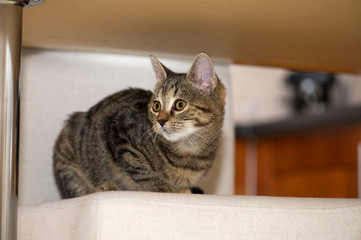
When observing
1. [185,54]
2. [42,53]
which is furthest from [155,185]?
[42,53]

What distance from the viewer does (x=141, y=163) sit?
4.99ft

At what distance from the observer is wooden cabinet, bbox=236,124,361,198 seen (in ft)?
11.7

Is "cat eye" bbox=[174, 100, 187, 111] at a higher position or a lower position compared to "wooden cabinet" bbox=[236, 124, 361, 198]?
higher

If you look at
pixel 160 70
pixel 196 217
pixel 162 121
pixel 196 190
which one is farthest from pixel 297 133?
pixel 196 217

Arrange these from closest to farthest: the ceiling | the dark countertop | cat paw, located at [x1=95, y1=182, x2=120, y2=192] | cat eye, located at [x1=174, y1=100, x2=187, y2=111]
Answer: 1. the ceiling
2. cat paw, located at [x1=95, y1=182, x2=120, y2=192]
3. cat eye, located at [x1=174, y1=100, x2=187, y2=111]
4. the dark countertop

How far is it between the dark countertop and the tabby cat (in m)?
2.05

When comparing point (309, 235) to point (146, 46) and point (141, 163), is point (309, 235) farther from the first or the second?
point (146, 46)

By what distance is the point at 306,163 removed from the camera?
3.92 m

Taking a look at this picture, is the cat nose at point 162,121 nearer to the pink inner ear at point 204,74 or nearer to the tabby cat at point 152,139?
the tabby cat at point 152,139

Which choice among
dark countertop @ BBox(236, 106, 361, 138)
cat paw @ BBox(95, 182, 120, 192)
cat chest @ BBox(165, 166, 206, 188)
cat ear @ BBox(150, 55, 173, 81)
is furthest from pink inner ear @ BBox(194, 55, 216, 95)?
dark countertop @ BBox(236, 106, 361, 138)

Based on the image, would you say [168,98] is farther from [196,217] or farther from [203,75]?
[196,217]

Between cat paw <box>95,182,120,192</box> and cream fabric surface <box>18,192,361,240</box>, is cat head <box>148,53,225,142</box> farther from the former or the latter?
cream fabric surface <box>18,192,361,240</box>

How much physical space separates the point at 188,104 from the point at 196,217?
1.84 ft

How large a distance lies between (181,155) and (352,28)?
606 millimetres
